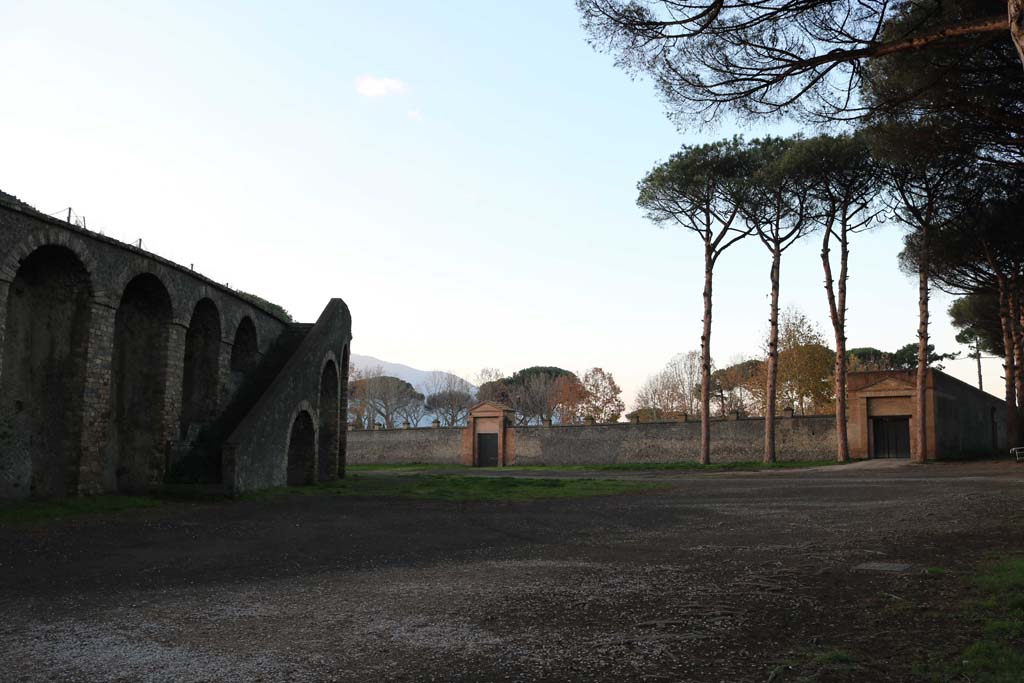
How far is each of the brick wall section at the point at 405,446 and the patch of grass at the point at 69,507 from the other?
26872 mm

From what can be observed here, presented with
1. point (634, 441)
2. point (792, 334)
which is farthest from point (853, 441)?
point (792, 334)

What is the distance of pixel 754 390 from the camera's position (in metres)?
47.1

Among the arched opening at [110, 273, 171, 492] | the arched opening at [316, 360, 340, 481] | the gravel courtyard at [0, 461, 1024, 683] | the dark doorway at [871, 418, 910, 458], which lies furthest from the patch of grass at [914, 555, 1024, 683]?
the dark doorway at [871, 418, 910, 458]

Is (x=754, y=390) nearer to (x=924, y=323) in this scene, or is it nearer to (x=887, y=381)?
(x=887, y=381)

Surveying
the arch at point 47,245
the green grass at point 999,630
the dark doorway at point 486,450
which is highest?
the arch at point 47,245

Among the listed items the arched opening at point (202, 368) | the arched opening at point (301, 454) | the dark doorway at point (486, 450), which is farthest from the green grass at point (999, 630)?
the dark doorway at point (486, 450)

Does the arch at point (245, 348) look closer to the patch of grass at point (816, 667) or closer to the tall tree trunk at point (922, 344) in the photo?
the patch of grass at point (816, 667)

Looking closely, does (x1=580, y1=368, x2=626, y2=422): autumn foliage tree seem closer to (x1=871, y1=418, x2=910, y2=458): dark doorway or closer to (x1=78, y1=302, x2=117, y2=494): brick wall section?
(x1=871, y1=418, x2=910, y2=458): dark doorway

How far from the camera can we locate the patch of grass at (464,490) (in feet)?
46.4

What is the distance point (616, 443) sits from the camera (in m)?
34.9

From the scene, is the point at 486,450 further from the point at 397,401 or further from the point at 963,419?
the point at 397,401

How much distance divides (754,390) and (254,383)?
36.3 m

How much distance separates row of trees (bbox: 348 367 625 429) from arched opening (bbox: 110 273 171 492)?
40.8 metres

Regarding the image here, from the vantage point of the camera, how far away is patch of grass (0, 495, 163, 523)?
Answer: 9.88m
